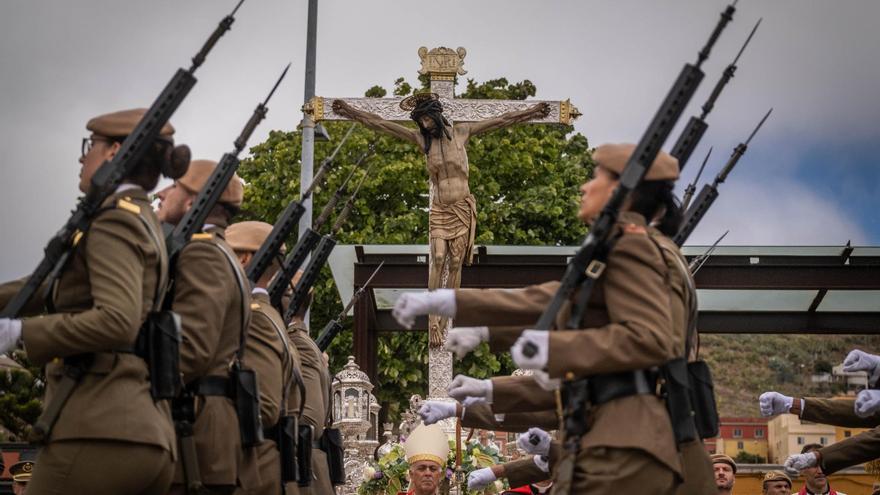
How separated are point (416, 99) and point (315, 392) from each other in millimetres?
9356

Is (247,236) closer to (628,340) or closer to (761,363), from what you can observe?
(628,340)

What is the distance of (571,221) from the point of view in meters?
33.9

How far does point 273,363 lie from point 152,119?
6.21 feet

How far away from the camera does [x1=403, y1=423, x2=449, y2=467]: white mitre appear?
10305mm

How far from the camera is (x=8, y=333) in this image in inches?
203

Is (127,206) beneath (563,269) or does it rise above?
beneath

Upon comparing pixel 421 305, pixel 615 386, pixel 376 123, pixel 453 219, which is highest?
pixel 376 123

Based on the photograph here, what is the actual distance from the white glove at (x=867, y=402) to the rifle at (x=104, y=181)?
419 centimetres

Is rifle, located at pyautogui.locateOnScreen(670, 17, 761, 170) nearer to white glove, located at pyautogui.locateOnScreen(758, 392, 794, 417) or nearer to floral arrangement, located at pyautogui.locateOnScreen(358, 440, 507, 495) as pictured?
white glove, located at pyautogui.locateOnScreen(758, 392, 794, 417)

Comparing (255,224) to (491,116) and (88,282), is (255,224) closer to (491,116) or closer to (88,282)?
(88,282)

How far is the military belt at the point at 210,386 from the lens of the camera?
6246mm

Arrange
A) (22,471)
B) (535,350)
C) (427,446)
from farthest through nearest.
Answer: (22,471) → (427,446) → (535,350)

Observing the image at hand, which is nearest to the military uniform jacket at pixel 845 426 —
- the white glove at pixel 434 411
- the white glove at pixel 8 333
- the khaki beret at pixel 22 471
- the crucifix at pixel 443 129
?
the white glove at pixel 434 411

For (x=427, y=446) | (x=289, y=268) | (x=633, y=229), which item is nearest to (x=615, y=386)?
(x=633, y=229)
